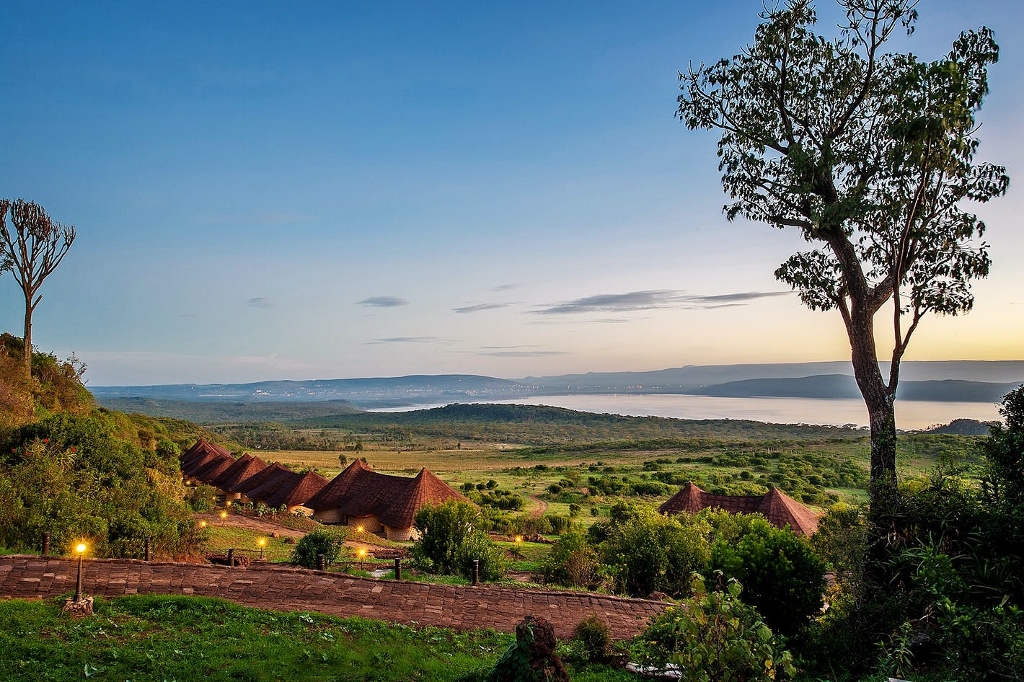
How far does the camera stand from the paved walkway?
29.5 feet

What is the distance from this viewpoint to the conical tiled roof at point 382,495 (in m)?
22.7

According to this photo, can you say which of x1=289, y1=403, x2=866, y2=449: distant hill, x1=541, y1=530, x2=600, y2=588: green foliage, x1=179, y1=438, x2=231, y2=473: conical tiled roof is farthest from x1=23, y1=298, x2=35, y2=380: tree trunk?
x1=289, y1=403, x2=866, y2=449: distant hill

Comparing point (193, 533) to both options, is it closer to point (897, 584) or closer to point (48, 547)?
point (48, 547)

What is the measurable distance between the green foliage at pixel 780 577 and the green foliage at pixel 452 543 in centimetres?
629

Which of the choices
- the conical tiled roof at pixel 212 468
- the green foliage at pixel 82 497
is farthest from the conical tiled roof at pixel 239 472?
the green foliage at pixel 82 497

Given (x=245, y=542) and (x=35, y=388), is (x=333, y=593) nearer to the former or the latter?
(x=245, y=542)

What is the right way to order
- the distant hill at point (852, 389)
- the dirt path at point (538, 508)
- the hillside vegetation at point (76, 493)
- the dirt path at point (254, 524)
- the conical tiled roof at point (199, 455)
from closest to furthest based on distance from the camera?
1. the hillside vegetation at point (76, 493)
2. the dirt path at point (254, 524)
3. the dirt path at point (538, 508)
4. the conical tiled roof at point (199, 455)
5. the distant hill at point (852, 389)

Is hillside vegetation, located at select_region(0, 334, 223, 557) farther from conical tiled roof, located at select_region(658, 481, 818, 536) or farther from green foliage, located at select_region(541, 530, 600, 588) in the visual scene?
conical tiled roof, located at select_region(658, 481, 818, 536)

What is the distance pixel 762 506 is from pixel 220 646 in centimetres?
1850

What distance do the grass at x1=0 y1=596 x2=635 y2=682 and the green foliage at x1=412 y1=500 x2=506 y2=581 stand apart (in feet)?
15.8

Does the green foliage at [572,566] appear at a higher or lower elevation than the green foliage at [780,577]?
lower

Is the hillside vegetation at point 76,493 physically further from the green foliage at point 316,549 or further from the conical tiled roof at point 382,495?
the conical tiled roof at point 382,495

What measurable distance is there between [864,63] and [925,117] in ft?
6.11

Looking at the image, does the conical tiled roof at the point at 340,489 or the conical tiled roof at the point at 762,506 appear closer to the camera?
the conical tiled roof at the point at 762,506
